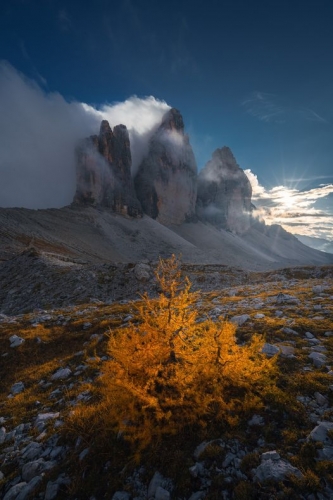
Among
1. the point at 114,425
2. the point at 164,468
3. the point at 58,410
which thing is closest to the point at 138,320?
the point at 58,410

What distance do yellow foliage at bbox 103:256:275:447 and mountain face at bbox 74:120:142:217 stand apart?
158 metres

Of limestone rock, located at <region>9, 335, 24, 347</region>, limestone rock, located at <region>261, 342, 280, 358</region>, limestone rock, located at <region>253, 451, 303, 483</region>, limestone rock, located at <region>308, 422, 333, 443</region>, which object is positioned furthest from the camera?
limestone rock, located at <region>9, 335, 24, 347</region>

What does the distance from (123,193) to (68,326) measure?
15787 centimetres

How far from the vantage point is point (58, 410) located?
7.32 m

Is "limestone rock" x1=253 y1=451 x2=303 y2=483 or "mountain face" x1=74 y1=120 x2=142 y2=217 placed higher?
"mountain face" x1=74 y1=120 x2=142 y2=217

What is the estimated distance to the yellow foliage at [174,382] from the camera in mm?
5422

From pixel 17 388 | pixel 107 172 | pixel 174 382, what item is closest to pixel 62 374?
pixel 17 388

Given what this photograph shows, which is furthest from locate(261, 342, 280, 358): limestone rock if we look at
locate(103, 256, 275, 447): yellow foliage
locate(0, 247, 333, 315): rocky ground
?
locate(0, 247, 333, 315): rocky ground

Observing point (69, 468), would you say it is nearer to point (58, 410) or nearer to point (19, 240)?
point (58, 410)

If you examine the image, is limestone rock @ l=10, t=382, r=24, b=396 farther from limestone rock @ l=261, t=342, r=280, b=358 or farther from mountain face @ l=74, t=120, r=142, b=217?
mountain face @ l=74, t=120, r=142, b=217

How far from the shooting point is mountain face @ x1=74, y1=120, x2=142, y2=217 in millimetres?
157750

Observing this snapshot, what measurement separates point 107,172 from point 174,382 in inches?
6753

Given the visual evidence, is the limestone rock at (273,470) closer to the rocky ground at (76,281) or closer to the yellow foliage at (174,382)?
the yellow foliage at (174,382)

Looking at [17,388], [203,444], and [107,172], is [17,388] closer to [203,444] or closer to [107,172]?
[203,444]
